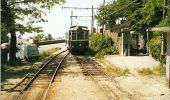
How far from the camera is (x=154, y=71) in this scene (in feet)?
91.0

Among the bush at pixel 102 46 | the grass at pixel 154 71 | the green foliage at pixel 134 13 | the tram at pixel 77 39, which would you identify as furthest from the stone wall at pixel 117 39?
the grass at pixel 154 71

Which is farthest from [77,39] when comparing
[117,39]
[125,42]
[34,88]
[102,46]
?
[34,88]

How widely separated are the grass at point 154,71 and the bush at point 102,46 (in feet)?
52.2

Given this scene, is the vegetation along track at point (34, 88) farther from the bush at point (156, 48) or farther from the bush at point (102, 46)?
the bush at point (102, 46)

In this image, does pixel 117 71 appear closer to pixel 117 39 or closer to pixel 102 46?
pixel 117 39

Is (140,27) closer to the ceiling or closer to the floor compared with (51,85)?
closer to the ceiling

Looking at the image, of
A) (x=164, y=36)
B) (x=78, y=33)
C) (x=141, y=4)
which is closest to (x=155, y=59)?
(x=164, y=36)

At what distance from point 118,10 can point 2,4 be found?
19302mm

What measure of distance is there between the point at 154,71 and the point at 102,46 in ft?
66.9

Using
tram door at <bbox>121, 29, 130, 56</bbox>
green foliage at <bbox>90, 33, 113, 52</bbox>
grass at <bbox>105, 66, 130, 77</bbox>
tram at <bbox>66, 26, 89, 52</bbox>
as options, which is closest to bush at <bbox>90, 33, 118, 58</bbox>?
green foliage at <bbox>90, 33, 113, 52</bbox>

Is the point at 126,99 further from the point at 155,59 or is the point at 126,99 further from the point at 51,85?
the point at 155,59

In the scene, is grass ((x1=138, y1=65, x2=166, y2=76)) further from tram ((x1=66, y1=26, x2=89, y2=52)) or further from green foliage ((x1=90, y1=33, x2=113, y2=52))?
green foliage ((x1=90, y1=33, x2=113, y2=52))

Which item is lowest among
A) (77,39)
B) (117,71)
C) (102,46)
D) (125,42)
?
(117,71)

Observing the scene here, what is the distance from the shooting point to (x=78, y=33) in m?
46.0
